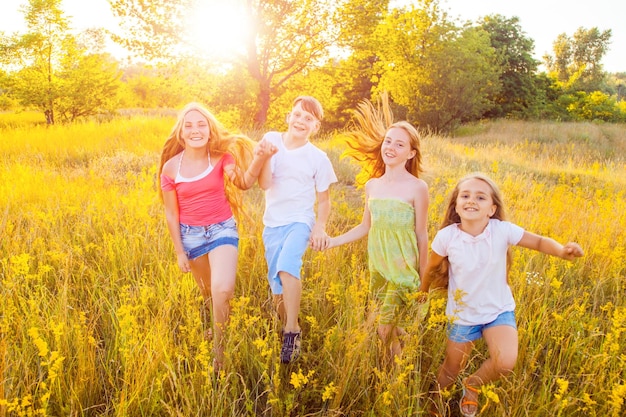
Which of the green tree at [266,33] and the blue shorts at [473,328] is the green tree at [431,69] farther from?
the blue shorts at [473,328]

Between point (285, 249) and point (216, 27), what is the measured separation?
38.4 ft

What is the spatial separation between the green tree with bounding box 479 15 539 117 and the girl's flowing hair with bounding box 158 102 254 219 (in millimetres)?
26984

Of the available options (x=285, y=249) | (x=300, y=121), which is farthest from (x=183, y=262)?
(x=300, y=121)

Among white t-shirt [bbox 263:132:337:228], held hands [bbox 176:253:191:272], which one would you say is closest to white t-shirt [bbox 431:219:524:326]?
white t-shirt [bbox 263:132:337:228]

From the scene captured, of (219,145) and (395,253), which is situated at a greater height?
(219,145)

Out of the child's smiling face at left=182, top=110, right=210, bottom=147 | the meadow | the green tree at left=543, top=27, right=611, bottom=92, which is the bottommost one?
the meadow

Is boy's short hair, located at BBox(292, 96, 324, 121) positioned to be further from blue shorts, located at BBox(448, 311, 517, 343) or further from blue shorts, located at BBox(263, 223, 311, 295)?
blue shorts, located at BBox(448, 311, 517, 343)

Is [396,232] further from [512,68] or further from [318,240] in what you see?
[512,68]

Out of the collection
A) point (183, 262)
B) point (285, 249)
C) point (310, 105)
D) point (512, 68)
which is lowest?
point (183, 262)

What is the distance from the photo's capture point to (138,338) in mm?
2434

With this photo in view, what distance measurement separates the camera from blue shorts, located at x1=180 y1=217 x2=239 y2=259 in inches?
115

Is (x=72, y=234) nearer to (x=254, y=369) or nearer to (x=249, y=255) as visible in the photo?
(x=249, y=255)

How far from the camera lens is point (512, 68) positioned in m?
29.1

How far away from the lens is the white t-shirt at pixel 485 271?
2.37 meters
